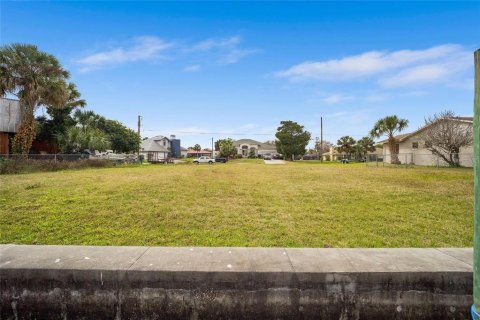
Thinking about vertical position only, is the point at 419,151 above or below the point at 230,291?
above

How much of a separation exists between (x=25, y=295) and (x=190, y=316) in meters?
1.53

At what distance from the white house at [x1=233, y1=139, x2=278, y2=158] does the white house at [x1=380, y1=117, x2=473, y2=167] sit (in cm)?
5583

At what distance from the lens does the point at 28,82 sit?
21375mm

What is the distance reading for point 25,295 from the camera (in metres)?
2.55

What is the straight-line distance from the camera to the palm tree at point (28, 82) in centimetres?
2092

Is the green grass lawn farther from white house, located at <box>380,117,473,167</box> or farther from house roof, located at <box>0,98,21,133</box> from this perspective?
white house, located at <box>380,117,473,167</box>

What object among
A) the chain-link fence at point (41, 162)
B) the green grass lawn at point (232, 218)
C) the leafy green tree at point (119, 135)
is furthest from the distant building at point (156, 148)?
the green grass lawn at point (232, 218)

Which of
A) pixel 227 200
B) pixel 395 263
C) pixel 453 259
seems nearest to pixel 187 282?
pixel 395 263

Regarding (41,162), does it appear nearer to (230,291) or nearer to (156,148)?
(230,291)

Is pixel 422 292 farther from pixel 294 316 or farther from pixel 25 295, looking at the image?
pixel 25 295

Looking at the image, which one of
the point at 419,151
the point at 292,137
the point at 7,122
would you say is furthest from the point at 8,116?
the point at 292,137

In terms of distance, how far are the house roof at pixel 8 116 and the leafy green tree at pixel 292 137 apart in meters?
47.5

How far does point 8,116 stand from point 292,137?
49614 mm

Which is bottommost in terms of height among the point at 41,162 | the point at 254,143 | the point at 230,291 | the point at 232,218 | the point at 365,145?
the point at 232,218
